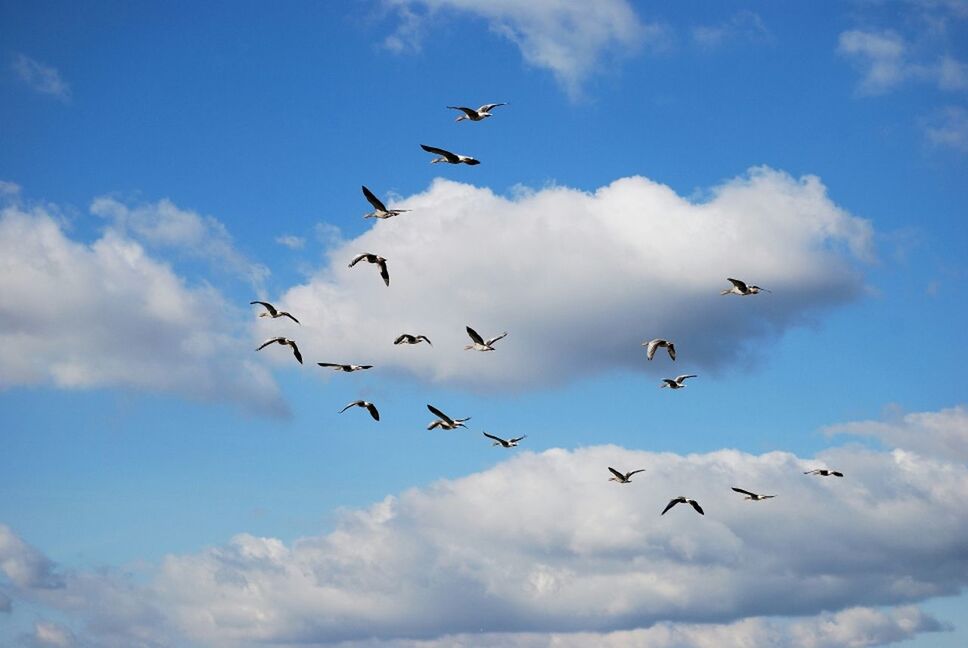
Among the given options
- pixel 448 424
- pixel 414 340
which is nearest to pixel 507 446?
pixel 448 424

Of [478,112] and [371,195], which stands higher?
[478,112]

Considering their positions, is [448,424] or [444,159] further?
[448,424]

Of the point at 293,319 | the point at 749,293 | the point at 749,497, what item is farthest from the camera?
the point at 749,497

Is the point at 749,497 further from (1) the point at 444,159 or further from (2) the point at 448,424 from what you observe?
(1) the point at 444,159

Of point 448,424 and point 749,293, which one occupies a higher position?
point 749,293

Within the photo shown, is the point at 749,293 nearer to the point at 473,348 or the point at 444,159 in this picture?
the point at 473,348

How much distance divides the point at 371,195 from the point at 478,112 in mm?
11716

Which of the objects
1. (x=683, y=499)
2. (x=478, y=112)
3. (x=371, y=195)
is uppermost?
(x=478, y=112)

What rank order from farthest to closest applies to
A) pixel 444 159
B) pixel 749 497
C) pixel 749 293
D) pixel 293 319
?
pixel 749 497 → pixel 749 293 → pixel 293 319 → pixel 444 159

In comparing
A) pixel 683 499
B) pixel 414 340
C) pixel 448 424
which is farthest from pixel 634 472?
pixel 414 340

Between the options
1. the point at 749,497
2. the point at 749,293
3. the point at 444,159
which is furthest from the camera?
the point at 749,497

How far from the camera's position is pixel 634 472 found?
5492 inches

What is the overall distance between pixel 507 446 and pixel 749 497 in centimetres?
2738

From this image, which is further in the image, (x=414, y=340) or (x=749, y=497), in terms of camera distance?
(x=749, y=497)
